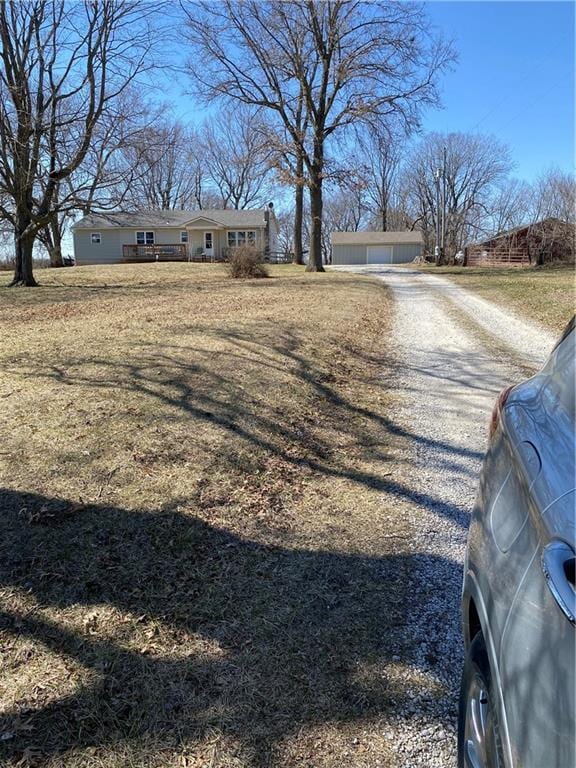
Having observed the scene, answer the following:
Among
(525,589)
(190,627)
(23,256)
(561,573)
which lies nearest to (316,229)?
(23,256)

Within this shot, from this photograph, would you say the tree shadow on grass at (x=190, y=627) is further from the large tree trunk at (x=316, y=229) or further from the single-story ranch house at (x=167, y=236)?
the single-story ranch house at (x=167, y=236)

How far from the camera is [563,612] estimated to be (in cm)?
113

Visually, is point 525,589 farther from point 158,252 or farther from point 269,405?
point 158,252

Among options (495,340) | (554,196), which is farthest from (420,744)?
(554,196)

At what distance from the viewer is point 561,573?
1187mm

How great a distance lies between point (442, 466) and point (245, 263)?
19926 mm

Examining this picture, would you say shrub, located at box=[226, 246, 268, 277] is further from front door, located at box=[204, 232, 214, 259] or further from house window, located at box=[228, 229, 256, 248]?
house window, located at box=[228, 229, 256, 248]

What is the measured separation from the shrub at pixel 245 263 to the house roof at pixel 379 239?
35.3 m

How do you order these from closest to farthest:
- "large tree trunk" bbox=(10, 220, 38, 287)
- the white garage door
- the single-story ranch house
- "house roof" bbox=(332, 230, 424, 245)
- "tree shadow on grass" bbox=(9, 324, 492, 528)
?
"tree shadow on grass" bbox=(9, 324, 492, 528)
"large tree trunk" bbox=(10, 220, 38, 287)
the single-story ranch house
"house roof" bbox=(332, 230, 424, 245)
the white garage door

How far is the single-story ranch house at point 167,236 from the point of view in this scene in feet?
146

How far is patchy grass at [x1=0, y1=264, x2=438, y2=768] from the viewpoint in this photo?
7.09 feet

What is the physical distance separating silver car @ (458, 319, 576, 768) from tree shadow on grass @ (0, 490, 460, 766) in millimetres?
703

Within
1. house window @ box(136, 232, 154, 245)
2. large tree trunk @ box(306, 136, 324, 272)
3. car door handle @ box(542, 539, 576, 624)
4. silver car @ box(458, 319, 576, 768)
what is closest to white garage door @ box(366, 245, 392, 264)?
house window @ box(136, 232, 154, 245)

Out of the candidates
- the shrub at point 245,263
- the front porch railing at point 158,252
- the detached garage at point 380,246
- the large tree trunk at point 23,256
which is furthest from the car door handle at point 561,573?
the detached garage at point 380,246
